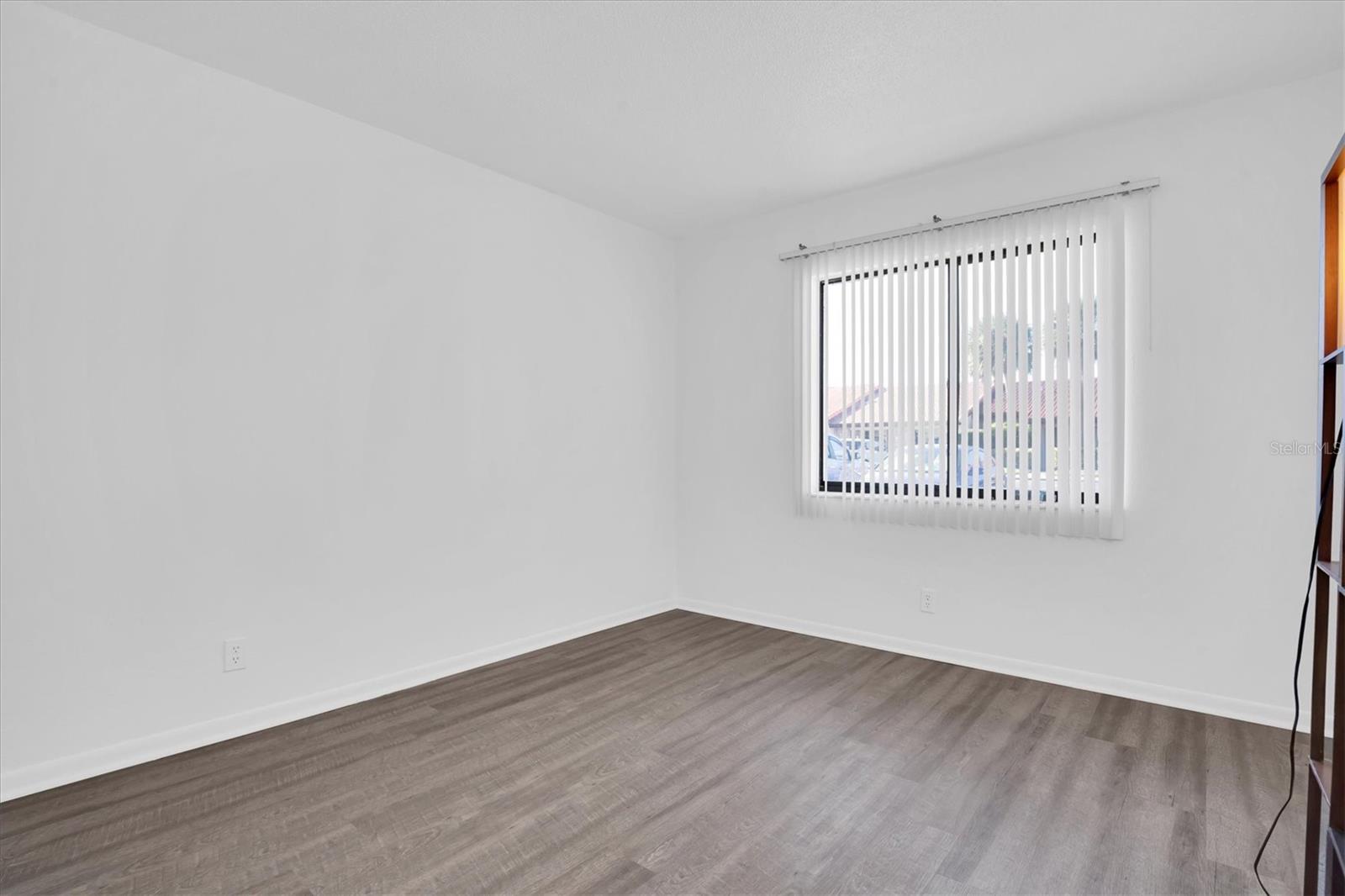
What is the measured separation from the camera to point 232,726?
2.82 meters

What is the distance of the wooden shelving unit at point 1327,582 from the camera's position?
142cm

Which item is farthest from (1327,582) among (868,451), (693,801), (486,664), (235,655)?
(235,655)

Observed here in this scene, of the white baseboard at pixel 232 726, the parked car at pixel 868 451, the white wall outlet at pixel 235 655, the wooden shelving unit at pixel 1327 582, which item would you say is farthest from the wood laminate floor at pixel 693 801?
the parked car at pixel 868 451

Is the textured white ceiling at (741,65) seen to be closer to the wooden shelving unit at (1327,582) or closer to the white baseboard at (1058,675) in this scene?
the wooden shelving unit at (1327,582)

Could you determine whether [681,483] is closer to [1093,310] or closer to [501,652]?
[501,652]

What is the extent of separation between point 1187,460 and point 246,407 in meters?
4.15

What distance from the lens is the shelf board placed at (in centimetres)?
145

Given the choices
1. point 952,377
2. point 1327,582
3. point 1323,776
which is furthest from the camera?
point 952,377

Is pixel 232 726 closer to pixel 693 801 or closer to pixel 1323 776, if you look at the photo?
pixel 693 801

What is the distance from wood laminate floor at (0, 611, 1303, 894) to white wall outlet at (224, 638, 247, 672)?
A: 298 millimetres

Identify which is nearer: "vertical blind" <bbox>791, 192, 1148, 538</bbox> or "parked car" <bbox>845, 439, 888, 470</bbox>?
"vertical blind" <bbox>791, 192, 1148, 538</bbox>

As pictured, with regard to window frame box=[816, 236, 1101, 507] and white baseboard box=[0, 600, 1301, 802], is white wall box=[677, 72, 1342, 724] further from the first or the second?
window frame box=[816, 236, 1101, 507]

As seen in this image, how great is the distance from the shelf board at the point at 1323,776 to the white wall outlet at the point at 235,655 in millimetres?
3483

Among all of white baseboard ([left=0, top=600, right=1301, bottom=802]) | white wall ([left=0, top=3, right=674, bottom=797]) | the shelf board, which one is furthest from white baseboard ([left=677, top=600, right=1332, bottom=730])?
the shelf board
